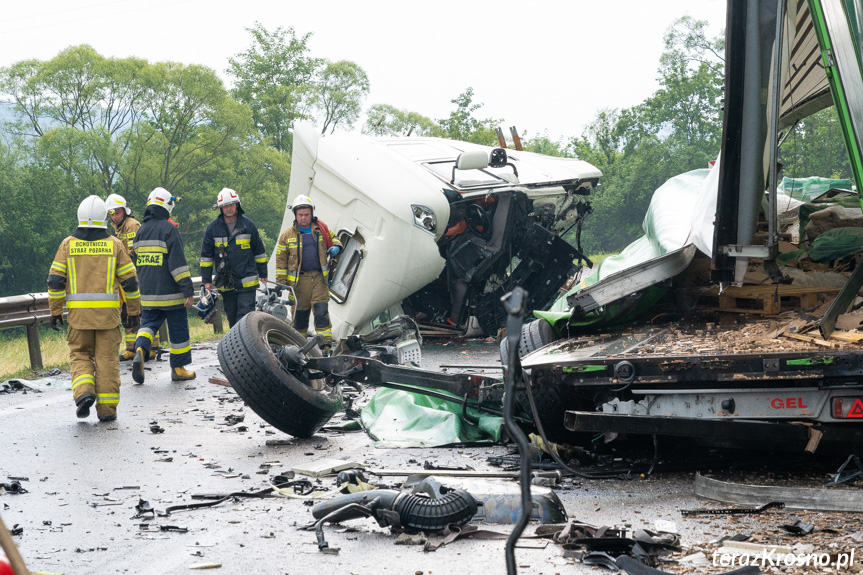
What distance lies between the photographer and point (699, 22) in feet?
135

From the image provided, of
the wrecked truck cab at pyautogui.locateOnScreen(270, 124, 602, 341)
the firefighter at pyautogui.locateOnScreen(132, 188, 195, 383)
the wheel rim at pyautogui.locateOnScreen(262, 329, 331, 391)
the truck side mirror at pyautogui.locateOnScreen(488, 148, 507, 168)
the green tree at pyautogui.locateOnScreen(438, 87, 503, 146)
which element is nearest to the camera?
the wheel rim at pyautogui.locateOnScreen(262, 329, 331, 391)

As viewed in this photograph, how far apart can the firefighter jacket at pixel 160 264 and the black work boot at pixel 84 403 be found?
216 centimetres

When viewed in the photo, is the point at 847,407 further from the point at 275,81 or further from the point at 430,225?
the point at 275,81

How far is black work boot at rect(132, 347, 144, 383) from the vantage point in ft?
28.2

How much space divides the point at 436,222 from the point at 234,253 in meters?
2.22

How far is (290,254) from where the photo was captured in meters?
9.48

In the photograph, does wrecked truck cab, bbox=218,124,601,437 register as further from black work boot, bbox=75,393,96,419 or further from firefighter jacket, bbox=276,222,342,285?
black work boot, bbox=75,393,96,419

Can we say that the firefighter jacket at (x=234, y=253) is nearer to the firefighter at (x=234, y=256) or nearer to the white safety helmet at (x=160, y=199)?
the firefighter at (x=234, y=256)

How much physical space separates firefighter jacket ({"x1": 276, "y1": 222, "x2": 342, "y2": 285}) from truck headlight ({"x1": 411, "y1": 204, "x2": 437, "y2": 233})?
1070mm

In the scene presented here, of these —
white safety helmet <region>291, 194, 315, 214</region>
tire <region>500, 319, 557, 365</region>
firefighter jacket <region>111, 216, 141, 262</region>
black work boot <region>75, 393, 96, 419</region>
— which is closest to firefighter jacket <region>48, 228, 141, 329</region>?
black work boot <region>75, 393, 96, 419</region>

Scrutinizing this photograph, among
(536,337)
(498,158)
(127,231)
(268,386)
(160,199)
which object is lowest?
(268,386)

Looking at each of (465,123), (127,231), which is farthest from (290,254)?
(465,123)

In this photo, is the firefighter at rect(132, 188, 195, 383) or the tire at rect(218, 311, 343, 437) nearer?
the tire at rect(218, 311, 343, 437)

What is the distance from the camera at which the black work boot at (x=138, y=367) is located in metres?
8.59
